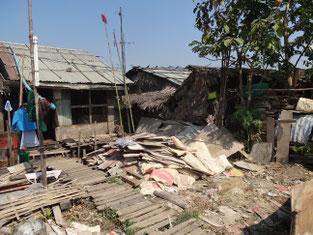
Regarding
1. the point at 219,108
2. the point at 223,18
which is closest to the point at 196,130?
the point at 219,108

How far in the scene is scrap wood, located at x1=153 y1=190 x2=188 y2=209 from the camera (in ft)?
19.0

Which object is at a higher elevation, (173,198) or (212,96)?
(212,96)

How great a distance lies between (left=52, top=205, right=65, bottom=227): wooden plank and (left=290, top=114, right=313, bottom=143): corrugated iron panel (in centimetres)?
813

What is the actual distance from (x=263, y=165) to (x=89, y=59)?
35.4 feet

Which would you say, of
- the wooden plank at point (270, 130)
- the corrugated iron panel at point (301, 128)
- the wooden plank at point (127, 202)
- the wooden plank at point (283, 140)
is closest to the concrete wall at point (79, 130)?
the wooden plank at point (127, 202)

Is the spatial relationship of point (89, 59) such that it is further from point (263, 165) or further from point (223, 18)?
point (263, 165)

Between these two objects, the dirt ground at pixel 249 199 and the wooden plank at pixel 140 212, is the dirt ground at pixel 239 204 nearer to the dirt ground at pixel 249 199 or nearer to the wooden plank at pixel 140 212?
the dirt ground at pixel 249 199

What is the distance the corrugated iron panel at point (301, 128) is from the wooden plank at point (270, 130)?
64cm

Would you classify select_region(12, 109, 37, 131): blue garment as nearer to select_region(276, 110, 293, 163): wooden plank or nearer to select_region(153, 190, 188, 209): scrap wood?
select_region(153, 190, 188, 209): scrap wood

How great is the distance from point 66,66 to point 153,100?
15.7 ft

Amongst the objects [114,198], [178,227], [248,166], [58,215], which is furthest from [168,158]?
[58,215]

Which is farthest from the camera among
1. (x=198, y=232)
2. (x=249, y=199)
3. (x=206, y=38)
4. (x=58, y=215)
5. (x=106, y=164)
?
(x=206, y=38)

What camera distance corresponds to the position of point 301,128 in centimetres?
871

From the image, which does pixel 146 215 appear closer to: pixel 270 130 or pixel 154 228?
pixel 154 228
